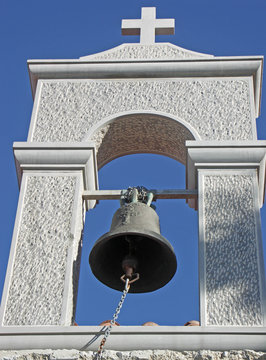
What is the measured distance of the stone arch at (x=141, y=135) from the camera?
8.55 m

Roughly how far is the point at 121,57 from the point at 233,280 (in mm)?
2802

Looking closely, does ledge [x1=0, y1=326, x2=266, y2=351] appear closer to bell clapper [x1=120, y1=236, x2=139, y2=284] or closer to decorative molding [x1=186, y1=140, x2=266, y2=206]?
bell clapper [x1=120, y1=236, x2=139, y2=284]

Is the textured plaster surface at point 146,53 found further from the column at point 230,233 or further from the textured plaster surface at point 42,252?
the textured plaster surface at point 42,252

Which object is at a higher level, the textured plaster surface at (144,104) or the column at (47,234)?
the textured plaster surface at (144,104)

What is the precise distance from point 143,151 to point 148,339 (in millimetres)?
2654

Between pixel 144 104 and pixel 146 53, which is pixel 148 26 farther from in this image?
pixel 144 104

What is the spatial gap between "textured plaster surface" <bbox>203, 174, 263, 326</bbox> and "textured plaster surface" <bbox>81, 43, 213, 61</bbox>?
1609mm

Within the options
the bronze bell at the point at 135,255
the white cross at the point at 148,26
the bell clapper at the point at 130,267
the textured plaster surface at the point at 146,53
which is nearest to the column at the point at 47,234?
the bronze bell at the point at 135,255

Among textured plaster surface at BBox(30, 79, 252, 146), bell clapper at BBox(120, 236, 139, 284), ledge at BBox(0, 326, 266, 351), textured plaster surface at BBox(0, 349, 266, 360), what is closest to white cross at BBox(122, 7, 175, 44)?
textured plaster surface at BBox(30, 79, 252, 146)

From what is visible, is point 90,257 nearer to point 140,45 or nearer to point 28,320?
point 28,320

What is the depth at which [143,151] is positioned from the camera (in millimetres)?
9039

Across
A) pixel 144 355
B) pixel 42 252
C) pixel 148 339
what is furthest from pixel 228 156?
pixel 144 355

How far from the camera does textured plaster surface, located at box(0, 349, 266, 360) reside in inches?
260

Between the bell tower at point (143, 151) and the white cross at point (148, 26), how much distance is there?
0.01 meters
